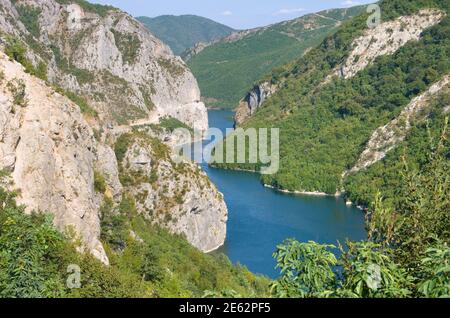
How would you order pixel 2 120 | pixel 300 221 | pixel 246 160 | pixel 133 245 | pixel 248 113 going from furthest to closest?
1. pixel 248 113
2. pixel 246 160
3. pixel 300 221
4. pixel 133 245
5. pixel 2 120

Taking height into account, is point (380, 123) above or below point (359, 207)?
above

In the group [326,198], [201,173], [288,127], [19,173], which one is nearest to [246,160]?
[288,127]

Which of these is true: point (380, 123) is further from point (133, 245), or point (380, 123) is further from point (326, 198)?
point (133, 245)

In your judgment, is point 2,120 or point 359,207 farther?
point 359,207

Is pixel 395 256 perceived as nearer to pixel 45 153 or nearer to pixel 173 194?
pixel 45 153

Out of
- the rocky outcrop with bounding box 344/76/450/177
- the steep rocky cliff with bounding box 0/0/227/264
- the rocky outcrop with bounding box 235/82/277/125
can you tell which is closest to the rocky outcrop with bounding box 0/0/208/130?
the steep rocky cliff with bounding box 0/0/227/264

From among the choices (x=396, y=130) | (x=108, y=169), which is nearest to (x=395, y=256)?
(x=108, y=169)

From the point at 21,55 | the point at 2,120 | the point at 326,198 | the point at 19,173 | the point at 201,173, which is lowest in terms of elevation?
the point at 326,198
